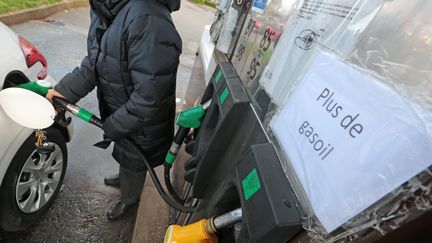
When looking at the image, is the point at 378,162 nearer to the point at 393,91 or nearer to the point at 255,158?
the point at 393,91

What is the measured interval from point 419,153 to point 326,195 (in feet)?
0.72

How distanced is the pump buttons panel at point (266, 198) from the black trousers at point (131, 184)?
1.52 metres

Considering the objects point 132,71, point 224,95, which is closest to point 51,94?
point 132,71

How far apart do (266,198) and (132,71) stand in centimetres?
116

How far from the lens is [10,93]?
1.52 metres

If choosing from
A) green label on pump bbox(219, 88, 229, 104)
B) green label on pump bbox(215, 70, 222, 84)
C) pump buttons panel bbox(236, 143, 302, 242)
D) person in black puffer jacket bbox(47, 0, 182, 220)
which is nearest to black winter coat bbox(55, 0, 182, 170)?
person in black puffer jacket bbox(47, 0, 182, 220)

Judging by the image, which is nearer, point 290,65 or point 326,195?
point 326,195

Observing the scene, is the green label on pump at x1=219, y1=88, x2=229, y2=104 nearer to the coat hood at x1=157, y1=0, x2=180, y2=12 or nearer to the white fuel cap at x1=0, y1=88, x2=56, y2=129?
the coat hood at x1=157, y1=0, x2=180, y2=12

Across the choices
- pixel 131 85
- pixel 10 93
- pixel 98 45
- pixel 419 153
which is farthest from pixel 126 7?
pixel 419 153

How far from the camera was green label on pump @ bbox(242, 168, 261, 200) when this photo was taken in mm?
776

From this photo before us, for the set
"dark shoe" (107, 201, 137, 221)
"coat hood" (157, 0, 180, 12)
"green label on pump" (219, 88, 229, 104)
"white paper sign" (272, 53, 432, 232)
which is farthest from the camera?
"dark shoe" (107, 201, 137, 221)

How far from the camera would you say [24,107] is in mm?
1554

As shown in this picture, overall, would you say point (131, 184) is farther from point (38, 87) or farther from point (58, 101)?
point (38, 87)

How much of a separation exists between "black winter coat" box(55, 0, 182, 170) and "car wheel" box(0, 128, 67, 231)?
0.49 m
